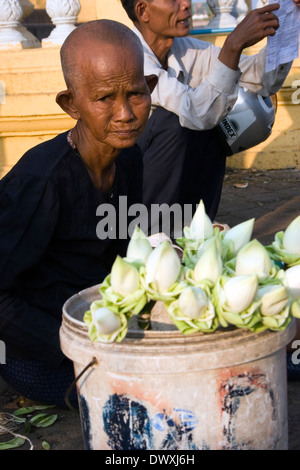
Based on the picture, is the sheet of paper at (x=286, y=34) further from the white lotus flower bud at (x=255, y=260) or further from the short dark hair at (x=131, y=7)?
the white lotus flower bud at (x=255, y=260)

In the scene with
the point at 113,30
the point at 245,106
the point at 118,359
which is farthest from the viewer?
the point at 245,106

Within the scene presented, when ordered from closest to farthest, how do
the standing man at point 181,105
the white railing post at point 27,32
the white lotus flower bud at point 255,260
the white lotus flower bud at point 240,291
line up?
the white lotus flower bud at point 240,291 < the white lotus flower bud at point 255,260 < the standing man at point 181,105 < the white railing post at point 27,32

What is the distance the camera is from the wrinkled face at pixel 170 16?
336 centimetres

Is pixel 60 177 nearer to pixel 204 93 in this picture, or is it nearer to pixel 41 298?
pixel 41 298

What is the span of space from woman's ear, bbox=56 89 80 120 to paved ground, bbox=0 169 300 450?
37.7 inches

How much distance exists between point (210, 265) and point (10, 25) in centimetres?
393

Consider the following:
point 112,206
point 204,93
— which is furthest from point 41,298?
point 204,93

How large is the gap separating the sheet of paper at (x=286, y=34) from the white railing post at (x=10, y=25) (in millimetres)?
2411


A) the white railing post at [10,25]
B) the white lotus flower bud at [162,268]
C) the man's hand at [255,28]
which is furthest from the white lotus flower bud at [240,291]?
the white railing post at [10,25]

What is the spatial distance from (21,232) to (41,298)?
0.28 m

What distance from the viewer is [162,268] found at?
4.74 feet

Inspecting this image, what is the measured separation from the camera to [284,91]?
521 centimetres

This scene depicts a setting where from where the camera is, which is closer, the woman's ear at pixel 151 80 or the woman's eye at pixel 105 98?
the woman's eye at pixel 105 98
